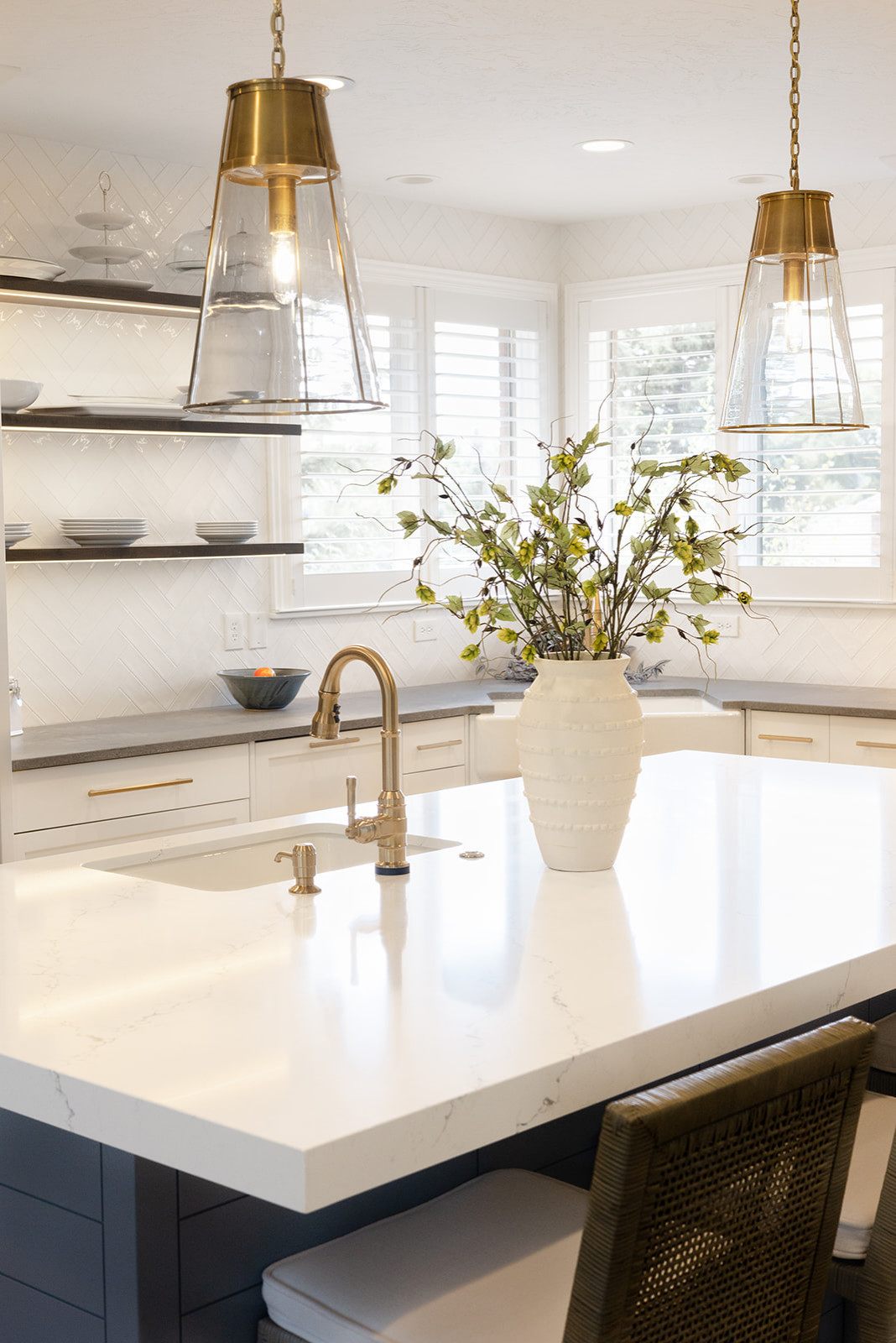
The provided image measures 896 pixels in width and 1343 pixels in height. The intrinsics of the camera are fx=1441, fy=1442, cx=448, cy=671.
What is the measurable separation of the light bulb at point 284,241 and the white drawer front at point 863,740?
3.22m

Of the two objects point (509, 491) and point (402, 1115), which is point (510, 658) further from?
point (402, 1115)

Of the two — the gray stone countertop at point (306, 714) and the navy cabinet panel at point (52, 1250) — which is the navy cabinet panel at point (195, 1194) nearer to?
the navy cabinet panel at point (52, 1250)

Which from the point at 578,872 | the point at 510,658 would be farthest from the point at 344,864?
Answer: the point at 510,658

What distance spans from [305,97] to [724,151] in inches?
124

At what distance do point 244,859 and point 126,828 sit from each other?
131 cm

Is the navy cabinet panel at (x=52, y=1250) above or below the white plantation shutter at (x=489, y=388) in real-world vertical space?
below

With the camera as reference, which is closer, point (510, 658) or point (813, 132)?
point (813, 132)

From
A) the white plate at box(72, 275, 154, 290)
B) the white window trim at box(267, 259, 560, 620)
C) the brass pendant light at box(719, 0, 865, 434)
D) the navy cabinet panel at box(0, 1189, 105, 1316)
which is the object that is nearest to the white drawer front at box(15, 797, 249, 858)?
the white window trim at box(267, 259, 560, 620)

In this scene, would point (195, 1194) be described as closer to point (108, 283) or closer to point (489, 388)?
point (108, 283)

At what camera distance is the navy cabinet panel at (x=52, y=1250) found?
1560 mm

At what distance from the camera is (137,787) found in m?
3.76

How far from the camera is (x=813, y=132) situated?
14.0 ft

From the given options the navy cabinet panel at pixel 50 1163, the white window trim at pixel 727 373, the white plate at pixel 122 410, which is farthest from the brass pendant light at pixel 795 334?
the white window trim at pixel 727 373

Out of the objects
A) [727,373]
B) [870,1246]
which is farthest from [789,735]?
[870,1246]
